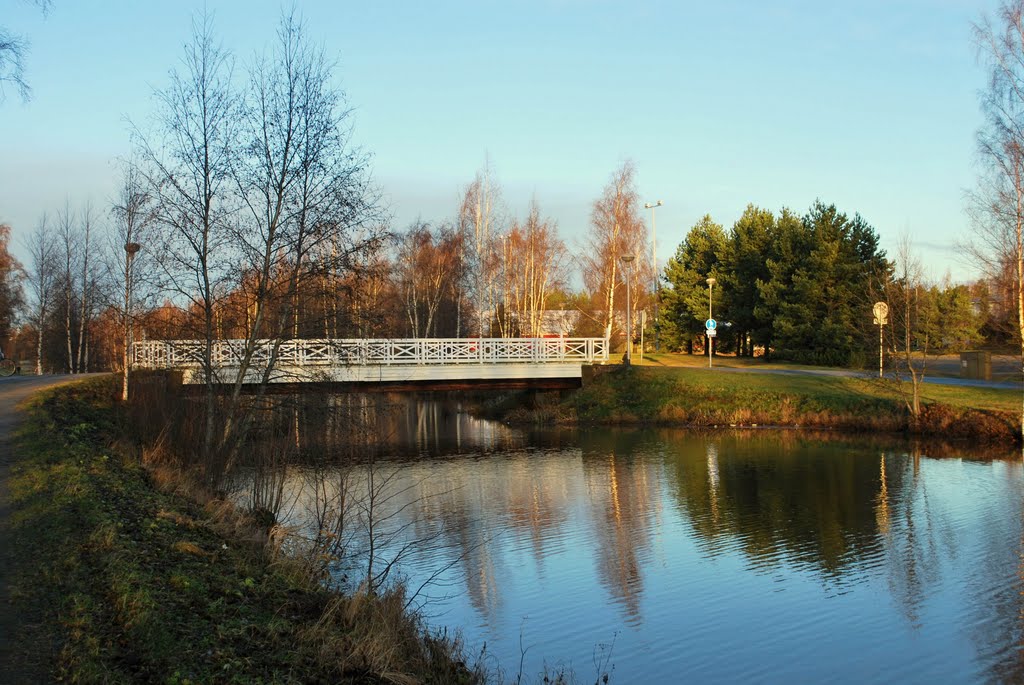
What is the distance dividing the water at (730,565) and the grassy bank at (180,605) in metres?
1.93

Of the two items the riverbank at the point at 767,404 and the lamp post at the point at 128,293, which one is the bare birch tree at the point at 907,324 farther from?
the lamp post at the point at 128,293

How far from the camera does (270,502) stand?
14641 mm

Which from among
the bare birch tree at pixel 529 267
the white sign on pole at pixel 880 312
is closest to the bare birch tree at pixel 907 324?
the white sign on pole at pixel 880 312

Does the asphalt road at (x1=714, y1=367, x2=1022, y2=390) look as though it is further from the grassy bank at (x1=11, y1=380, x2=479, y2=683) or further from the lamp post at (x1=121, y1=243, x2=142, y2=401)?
the grassy bank at (x1=11, y1=380, x2=479, y2=683)

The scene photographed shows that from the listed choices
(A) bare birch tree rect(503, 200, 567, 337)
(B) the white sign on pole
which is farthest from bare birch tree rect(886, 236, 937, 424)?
(A) bare birch tree rect(503, 200, 567, 337)

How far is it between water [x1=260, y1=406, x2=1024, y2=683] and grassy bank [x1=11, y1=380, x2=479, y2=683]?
1931mm

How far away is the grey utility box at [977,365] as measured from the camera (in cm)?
3684

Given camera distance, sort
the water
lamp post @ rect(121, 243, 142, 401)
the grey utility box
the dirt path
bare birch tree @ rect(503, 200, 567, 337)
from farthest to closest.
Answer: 1. bare birch tree @ rect(503, 200, 567, 337)
2. the grey utility box
3. lamp post @ rect(121, 243, 142, 401)
4. the water
5. the dirt path

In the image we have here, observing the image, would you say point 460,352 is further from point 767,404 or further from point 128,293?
point 128,293

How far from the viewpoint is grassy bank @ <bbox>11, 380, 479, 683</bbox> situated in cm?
654

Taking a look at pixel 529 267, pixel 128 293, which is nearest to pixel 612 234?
pixel 529 267

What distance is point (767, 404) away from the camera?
33.2m

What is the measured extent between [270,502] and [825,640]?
9.02 m

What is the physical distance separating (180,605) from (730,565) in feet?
29.0
